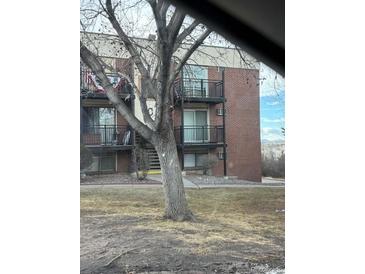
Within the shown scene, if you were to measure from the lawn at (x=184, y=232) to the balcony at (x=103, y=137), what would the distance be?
214mm

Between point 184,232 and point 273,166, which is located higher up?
point 273,166

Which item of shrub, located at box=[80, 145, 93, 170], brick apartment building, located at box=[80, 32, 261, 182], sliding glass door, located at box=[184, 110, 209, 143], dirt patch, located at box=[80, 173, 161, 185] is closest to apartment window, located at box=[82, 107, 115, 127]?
brick apartment building, located at box=[80, 32, 261, 182]

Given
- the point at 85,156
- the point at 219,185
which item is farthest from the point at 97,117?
the point at 219,185

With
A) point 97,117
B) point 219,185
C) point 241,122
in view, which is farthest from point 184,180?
point 97,117

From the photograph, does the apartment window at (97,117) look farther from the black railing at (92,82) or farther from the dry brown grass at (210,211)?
the dry brown grass at (210,211)

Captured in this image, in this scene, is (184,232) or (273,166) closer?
(184,232)

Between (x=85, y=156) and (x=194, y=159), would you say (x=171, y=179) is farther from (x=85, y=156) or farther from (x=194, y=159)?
(x=85, y=156)

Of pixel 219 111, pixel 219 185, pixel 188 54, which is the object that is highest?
pixel 188 54

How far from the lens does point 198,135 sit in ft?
5.82

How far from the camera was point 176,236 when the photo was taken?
1747 millimetres

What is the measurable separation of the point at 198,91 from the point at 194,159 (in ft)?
1.13

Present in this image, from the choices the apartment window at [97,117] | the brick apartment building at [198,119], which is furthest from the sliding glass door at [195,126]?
the apartment window at [97,117]

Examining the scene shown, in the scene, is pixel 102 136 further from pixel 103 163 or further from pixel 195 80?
pixel 195 80
